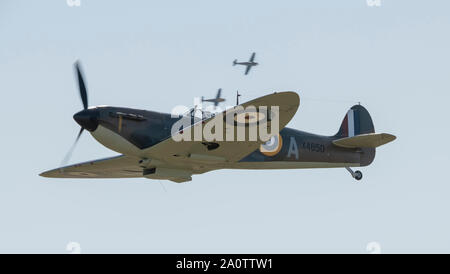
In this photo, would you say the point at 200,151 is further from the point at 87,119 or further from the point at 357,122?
the point at 357,122

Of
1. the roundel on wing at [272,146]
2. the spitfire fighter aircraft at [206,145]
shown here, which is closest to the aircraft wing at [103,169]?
the spitfire fighter aircraft at [206,145]

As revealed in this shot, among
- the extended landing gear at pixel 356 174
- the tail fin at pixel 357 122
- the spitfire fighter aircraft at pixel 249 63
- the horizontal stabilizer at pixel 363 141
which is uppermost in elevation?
the spitfire fighter aircraft at pixel 249 63

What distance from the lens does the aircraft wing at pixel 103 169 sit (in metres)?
21.0

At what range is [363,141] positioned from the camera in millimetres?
21875

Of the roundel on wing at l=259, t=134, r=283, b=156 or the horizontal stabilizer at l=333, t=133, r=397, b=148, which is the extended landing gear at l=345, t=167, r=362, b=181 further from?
the roundel on wing at l=259, t=134, r=283, b=156

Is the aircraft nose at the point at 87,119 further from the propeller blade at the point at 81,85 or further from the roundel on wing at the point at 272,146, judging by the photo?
the roundel on wing at the point at 272,146

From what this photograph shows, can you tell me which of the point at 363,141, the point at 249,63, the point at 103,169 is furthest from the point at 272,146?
the point at 249,63

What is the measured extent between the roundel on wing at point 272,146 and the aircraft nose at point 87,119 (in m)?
4.39

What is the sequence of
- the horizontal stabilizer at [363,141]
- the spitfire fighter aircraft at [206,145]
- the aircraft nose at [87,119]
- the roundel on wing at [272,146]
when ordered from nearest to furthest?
the spitfire fighter aircraft at [206,145]
the aircraft nose at [87,119]
the roundel on wing at [272,146]
the horizontal stabilizer at [363,141]

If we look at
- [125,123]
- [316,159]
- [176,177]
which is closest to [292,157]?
[316,159]

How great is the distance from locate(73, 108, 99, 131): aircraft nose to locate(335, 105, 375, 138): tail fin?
7.41 metres
